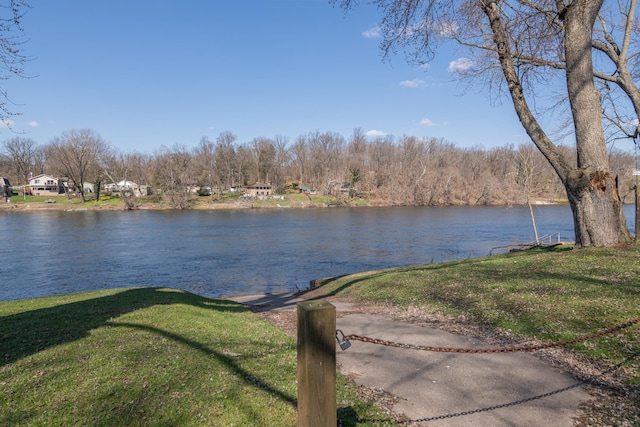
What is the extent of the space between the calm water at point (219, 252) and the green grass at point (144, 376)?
1176 centimetres

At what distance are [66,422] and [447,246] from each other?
29.9 meters

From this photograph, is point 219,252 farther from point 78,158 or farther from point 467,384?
point 78,158

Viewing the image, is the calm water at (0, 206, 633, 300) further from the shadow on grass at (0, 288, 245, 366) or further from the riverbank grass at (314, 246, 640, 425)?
the shadow on grass at (0, 288, 245, 366)

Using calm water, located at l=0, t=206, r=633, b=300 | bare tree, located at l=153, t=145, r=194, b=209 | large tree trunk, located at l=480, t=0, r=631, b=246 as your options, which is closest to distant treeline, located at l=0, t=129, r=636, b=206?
bare tree, located at l=153, t=145, r=194, b=209

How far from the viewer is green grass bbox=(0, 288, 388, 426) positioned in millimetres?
3645

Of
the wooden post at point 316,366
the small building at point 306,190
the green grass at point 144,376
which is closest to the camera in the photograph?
the wooden post at point 316,366

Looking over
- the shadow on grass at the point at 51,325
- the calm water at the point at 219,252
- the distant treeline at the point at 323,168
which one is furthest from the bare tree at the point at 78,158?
the shadow on grass at the point at 51,325

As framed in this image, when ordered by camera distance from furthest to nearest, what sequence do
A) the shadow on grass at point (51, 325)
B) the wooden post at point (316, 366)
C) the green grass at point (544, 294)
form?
the green grass at point (544, 294), the shadow on grass at point (51, 325), the wooden post at point (316, 366)

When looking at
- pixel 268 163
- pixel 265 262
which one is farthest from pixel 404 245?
pixel 268 163

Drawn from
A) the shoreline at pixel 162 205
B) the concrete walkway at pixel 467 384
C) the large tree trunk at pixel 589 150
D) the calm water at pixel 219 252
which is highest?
the large tree trunk at pixel 589 150

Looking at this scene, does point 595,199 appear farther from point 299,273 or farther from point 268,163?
point 268,163

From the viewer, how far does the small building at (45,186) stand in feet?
315

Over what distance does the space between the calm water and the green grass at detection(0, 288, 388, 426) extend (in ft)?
38.6

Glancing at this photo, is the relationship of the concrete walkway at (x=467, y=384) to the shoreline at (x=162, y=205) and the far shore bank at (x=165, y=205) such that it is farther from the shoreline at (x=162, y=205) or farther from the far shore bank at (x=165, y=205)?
the far shore bank at (x=165, y=205)
